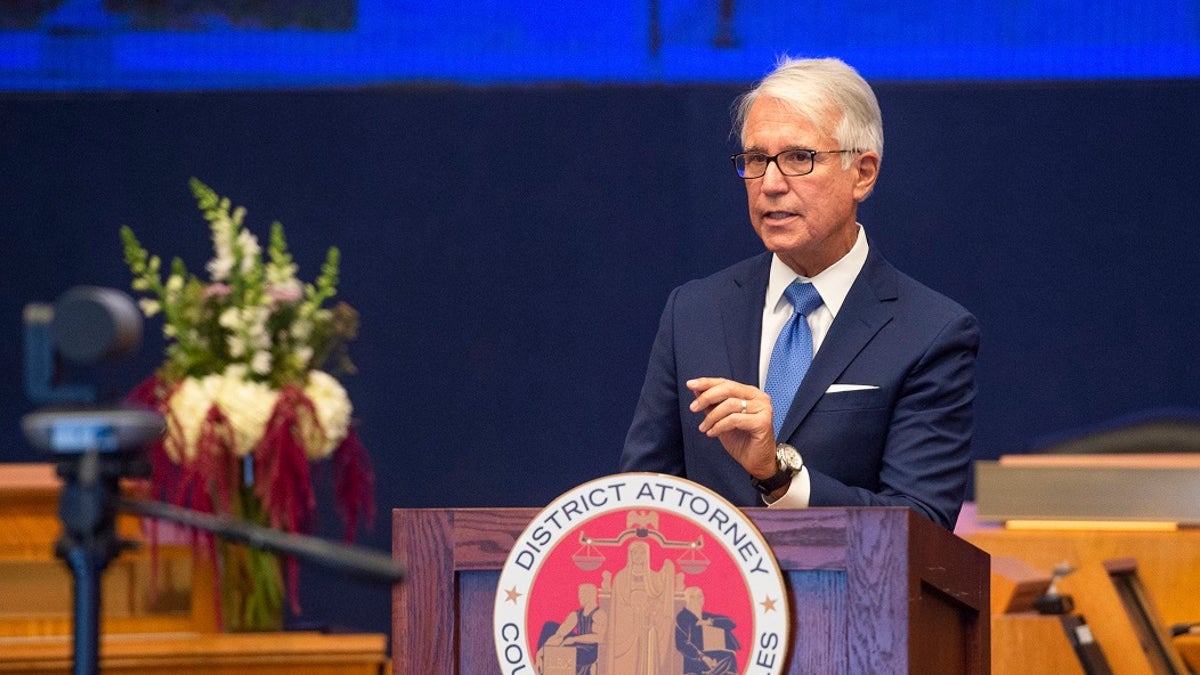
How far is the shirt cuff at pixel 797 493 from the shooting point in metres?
1.81

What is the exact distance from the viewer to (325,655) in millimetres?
2639

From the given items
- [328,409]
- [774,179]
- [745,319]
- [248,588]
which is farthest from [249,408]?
[774,179]

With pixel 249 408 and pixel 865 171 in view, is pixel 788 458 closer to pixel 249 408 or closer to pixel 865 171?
pixel 865 171

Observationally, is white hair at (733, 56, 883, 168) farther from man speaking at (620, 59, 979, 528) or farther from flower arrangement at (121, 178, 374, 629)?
flower arrangement at (121, 178, 374, 629)

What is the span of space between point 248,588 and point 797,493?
1197 mm

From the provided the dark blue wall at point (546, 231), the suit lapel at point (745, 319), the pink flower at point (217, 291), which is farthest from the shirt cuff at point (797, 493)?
the dark blue wall at point (546, 231)

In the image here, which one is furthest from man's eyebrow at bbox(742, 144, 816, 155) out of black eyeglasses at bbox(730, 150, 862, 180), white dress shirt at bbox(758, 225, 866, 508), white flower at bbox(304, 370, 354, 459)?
white flower at bbox(304, 370, 354, 459)

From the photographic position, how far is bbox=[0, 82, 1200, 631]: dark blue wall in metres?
4.42

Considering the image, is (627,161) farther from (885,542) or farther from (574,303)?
(885,542)

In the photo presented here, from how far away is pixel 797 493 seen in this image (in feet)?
5.94

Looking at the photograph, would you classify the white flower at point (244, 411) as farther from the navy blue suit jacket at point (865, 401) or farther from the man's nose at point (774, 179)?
the man's nose at point (774, 179)

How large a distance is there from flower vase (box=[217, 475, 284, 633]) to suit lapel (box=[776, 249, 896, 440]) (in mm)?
1026

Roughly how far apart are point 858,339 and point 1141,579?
1.29m

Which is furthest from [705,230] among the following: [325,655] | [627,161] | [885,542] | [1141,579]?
[885,542]
